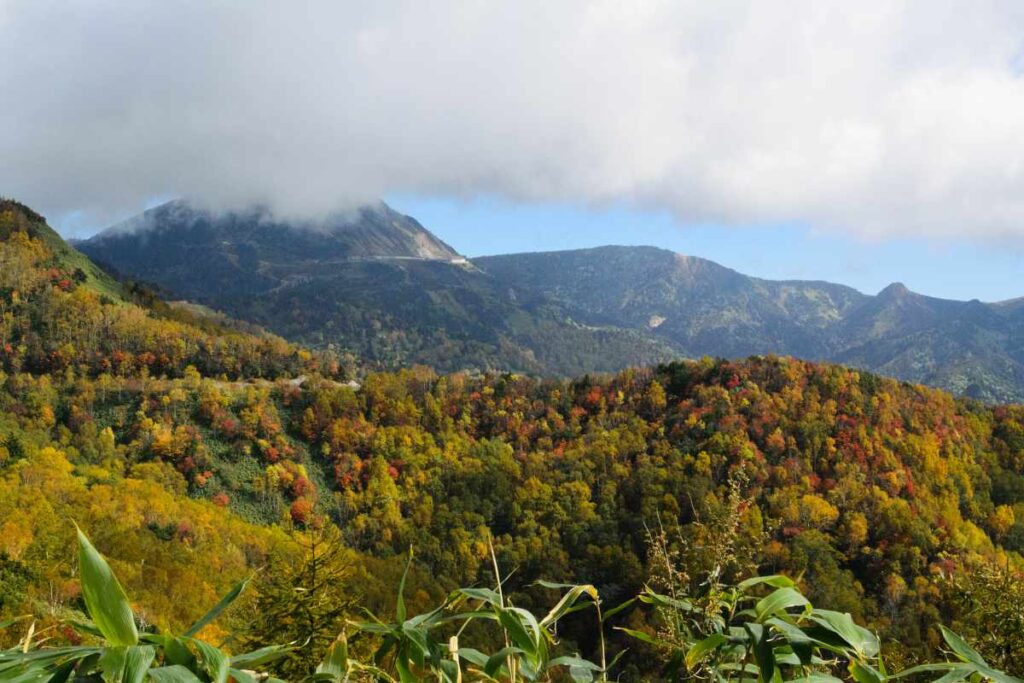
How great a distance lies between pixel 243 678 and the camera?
1.28 metres

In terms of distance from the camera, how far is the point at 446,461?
122 meters

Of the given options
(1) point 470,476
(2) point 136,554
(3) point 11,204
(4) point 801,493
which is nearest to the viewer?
(2) point 136,554

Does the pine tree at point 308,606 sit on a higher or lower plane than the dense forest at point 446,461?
higher

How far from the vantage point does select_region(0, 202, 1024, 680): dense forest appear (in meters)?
74.2

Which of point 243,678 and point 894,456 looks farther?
point 894,456

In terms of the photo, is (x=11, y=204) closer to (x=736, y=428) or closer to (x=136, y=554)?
(x=136, y=554)

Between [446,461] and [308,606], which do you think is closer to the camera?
[308,606]

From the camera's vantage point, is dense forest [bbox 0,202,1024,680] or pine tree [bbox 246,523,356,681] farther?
dense forest [bbox 0,202,1024,680]

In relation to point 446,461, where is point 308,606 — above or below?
above

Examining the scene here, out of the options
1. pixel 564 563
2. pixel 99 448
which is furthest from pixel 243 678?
pixel 99 448

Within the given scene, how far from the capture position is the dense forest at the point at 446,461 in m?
74.2

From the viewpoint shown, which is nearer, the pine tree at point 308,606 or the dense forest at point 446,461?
the pine tree at point 308,606

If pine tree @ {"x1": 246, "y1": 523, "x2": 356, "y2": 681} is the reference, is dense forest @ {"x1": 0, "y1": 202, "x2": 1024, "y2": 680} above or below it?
below

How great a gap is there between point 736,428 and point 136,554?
88183 mm
